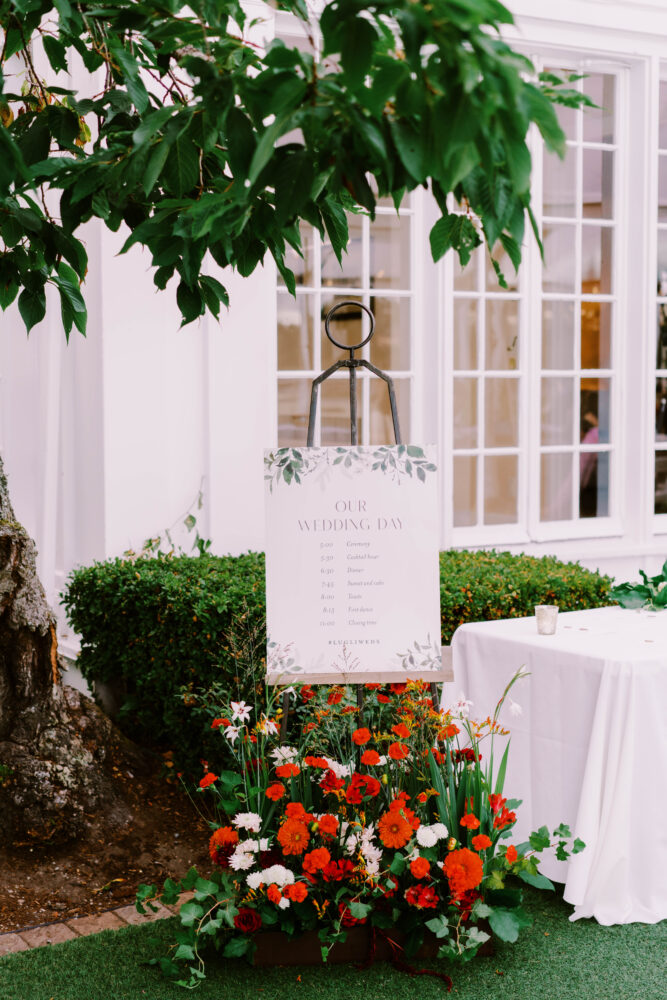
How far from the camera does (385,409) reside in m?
6.27

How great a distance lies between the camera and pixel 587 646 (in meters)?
3.19

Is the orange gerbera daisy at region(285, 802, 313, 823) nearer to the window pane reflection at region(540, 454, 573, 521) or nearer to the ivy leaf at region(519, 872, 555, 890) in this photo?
the ivy leaf at region(519, 872, 555, 890)

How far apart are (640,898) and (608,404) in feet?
11.5

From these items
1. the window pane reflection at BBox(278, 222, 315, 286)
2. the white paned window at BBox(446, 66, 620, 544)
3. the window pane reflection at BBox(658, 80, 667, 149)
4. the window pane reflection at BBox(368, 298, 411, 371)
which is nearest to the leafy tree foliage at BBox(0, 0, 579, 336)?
the window pane reflection at BBox(278, 222, 315, 286)

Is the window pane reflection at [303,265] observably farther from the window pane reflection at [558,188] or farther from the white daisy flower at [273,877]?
the white daisy flower at [273,877]

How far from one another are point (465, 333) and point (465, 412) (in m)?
0.50

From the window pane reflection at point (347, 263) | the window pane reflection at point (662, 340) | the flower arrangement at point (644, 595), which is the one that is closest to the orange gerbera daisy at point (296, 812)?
the flower arrangement at point (644, 595)

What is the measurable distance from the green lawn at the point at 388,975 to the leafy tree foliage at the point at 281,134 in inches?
66.4

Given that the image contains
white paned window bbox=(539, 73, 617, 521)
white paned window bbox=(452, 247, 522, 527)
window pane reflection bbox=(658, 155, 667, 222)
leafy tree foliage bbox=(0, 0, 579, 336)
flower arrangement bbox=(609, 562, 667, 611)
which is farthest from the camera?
window pane reflection bbox=(658, 155, 667, 222)

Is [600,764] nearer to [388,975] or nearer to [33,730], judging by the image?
[388,975]

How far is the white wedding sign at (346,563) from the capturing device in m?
2.91

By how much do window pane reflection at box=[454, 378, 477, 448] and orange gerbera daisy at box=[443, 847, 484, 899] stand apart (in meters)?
3.72

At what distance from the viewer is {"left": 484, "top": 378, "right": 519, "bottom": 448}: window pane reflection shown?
21.4ft

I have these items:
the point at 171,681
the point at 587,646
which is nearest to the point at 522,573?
the point at 587,646
